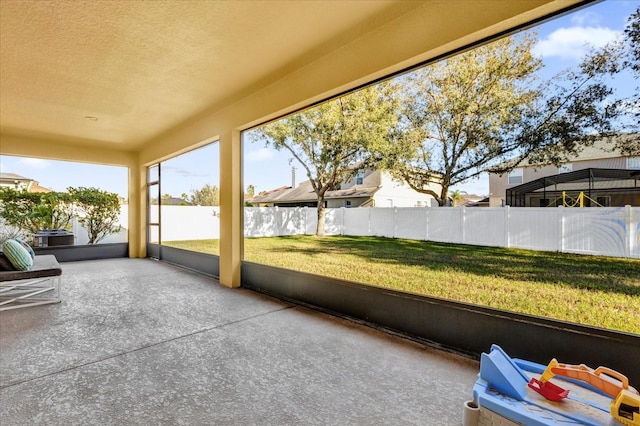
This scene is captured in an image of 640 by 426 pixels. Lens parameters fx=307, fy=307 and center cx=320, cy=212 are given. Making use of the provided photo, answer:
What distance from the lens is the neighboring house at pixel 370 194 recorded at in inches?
129

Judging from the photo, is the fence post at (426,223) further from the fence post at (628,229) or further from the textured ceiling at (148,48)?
the textured ceiling at (148,48)

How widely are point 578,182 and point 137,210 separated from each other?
882 centimetres

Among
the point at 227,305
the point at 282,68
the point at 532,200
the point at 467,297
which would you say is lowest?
the point at 227,305

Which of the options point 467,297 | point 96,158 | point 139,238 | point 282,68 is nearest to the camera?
point 467,297

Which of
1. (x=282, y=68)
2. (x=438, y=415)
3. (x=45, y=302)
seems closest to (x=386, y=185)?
(x=282, y=68)

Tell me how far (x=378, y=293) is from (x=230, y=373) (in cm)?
152

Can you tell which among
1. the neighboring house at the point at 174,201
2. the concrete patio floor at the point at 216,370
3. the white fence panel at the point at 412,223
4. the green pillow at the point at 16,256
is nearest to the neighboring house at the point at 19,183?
the neighboring house at the point at 174,201

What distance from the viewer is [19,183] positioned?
7008 mm

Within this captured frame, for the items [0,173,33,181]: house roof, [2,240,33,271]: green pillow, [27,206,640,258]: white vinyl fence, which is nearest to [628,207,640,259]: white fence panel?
[27,206,640,258]: white vinyl fence

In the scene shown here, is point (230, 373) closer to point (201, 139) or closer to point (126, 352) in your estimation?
point (126, 352)

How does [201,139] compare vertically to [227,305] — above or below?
above

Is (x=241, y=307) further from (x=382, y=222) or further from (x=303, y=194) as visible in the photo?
(x=303, y=194)

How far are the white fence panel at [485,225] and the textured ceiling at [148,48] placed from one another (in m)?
1.95

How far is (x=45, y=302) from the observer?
12.8 feet
